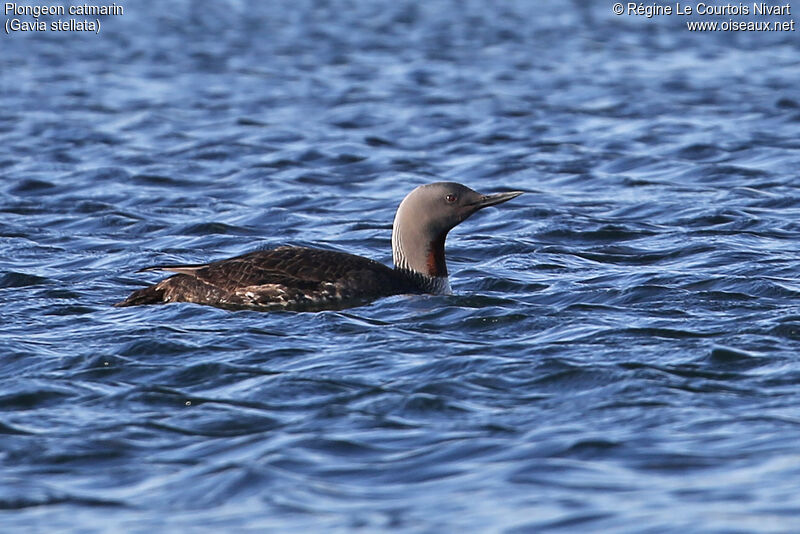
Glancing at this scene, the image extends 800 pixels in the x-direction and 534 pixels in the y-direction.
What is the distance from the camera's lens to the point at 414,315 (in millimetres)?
9742

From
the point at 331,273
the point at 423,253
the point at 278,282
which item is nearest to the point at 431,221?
the point at 423,253

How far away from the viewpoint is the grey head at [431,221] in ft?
34.1

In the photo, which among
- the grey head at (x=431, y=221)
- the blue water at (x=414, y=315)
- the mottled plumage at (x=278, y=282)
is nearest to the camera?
the blue water at (x=414, y=315)

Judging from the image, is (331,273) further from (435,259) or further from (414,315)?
(435,259)

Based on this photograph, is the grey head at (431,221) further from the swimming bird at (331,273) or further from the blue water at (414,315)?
the blue water at (414,315)

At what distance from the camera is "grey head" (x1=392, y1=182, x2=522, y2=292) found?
34.1ft

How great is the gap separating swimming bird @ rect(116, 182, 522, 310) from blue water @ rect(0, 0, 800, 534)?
0.18m

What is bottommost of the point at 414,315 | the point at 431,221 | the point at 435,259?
the point at 414,315

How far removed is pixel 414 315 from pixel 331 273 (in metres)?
0.67

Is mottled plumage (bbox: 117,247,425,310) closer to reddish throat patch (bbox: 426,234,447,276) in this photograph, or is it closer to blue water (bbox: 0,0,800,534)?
blue water (bbox: 0,0,800,534)

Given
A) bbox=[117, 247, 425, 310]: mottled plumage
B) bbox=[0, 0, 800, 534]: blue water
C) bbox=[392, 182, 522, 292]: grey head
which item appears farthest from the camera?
bbox=[392, 182, 522, 292]: grey head

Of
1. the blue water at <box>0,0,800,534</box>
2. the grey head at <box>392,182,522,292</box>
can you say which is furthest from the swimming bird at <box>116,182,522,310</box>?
the blue water at <box>0,0,800,534</box>

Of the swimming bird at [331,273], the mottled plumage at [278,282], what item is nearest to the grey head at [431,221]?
the swimming bird at [331,273]

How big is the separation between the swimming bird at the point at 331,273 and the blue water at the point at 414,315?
184 mm
